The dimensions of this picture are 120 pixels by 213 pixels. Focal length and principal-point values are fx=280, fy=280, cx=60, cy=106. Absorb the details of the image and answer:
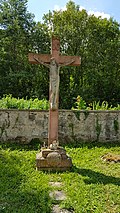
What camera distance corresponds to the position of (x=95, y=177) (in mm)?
4984

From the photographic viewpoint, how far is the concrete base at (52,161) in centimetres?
526

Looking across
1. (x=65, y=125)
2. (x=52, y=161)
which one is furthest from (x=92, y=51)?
(x=52, y=161)

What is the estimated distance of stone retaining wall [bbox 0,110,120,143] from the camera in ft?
26.2

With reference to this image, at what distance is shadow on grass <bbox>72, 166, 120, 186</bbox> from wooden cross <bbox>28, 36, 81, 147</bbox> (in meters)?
0.76

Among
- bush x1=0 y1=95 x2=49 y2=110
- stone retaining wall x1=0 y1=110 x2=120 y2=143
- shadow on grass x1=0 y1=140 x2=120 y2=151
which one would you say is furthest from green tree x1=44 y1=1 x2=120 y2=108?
shadow on grass x1=0 y1=140 x2=120 y2=151

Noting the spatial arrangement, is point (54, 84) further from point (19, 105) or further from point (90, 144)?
point (19, 105)

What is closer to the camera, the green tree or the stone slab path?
the stone slab path

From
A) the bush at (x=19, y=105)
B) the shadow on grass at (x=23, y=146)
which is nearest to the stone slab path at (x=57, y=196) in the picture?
the shadow on grass at (x=23, y=146)

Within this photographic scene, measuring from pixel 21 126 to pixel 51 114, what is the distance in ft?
8.63

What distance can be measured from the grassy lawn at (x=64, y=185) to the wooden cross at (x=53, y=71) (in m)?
0.83

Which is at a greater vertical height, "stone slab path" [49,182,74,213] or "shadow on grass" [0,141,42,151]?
"shadow on grass" [0,141,42,151]

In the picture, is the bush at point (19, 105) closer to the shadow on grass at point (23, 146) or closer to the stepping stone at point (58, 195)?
the shadow on grass at point (23, 146)

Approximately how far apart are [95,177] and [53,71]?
7.25 feet

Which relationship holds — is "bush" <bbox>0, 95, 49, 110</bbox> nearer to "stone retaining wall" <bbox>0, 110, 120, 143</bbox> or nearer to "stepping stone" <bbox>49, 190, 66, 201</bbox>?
"stone retaining wall" <bbox>0, 110, 120, 143</bbox>
